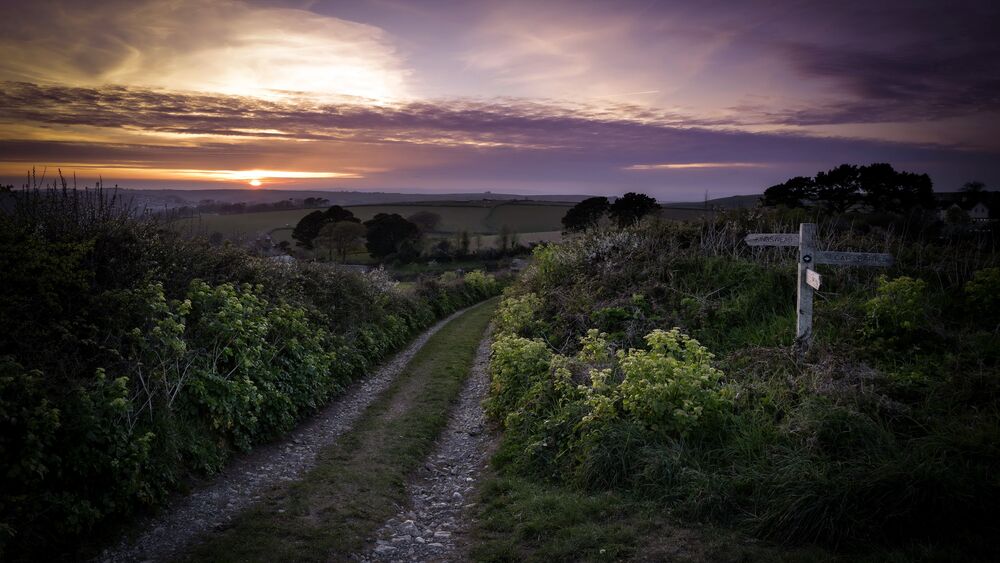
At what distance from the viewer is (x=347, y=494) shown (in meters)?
7.25

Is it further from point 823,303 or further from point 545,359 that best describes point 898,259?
point 545,359

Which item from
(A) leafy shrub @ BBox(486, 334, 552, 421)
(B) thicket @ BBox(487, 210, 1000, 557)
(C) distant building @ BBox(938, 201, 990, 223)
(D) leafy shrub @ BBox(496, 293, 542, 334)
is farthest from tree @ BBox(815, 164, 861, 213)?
(A) leafy shrub @ BBox(486, 334, 552, 421)

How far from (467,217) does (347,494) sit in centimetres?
7745

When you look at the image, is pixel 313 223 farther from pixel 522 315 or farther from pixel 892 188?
pixel 892 188

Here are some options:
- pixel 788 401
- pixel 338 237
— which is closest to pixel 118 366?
pixel 788 401

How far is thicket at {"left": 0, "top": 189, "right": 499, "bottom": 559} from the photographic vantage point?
5.50 metres

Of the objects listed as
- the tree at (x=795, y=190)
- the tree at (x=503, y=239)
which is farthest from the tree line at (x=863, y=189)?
the tree at (x=503, y=239)

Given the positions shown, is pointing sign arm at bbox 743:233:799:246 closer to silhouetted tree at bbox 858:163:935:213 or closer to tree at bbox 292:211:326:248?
silhouetted tree at bbox 858:163:935:213

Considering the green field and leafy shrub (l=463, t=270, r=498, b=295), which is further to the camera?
the green field

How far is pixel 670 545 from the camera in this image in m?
5.01

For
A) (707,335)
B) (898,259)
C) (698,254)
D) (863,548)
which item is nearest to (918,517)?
(863,548)

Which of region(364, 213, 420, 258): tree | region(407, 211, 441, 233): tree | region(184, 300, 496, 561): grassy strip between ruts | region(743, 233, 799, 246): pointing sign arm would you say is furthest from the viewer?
region(407, 211, 441, 233): tree

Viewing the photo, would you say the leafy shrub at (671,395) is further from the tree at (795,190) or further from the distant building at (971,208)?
the tree at (795,190)

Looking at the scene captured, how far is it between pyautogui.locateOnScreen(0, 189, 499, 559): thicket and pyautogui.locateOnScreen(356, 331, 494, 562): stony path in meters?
3.00
